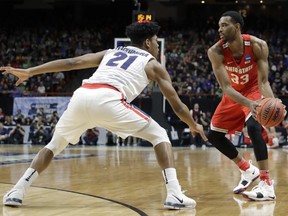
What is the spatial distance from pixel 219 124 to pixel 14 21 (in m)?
24.5

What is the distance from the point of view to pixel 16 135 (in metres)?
20.0

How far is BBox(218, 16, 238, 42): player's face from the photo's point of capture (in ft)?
19.4

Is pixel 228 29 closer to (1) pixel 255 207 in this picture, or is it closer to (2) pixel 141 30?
(2) pixel 141 30

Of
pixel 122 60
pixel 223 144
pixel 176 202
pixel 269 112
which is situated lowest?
pixel 176 202

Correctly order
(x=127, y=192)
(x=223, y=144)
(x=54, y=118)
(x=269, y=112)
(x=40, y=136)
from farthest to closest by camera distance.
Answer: (x=54, y=118) → (x=40, y=136) → (x=223, y=144) → (x=127, y=192) → (x=269, y=112)

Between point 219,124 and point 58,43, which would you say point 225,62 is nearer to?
point 219,124

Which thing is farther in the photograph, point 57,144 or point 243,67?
point 243,67

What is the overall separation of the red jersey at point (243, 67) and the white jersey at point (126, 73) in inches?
55.2

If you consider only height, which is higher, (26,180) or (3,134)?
(26,180)

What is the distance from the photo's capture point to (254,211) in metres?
4.71

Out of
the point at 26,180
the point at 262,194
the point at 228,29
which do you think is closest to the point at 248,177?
the point at 262,194

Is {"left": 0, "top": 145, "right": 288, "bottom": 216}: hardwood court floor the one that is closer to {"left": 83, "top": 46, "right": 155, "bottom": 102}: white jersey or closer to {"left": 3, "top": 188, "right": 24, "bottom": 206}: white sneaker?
{"left": 3, "top": 188, "right": 24, "bottom": 206}: white sneaker

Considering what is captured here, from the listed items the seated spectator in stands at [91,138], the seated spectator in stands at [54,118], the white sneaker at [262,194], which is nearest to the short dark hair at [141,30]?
the white sneaker at [262,194]

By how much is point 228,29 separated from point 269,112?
3.57 feet
